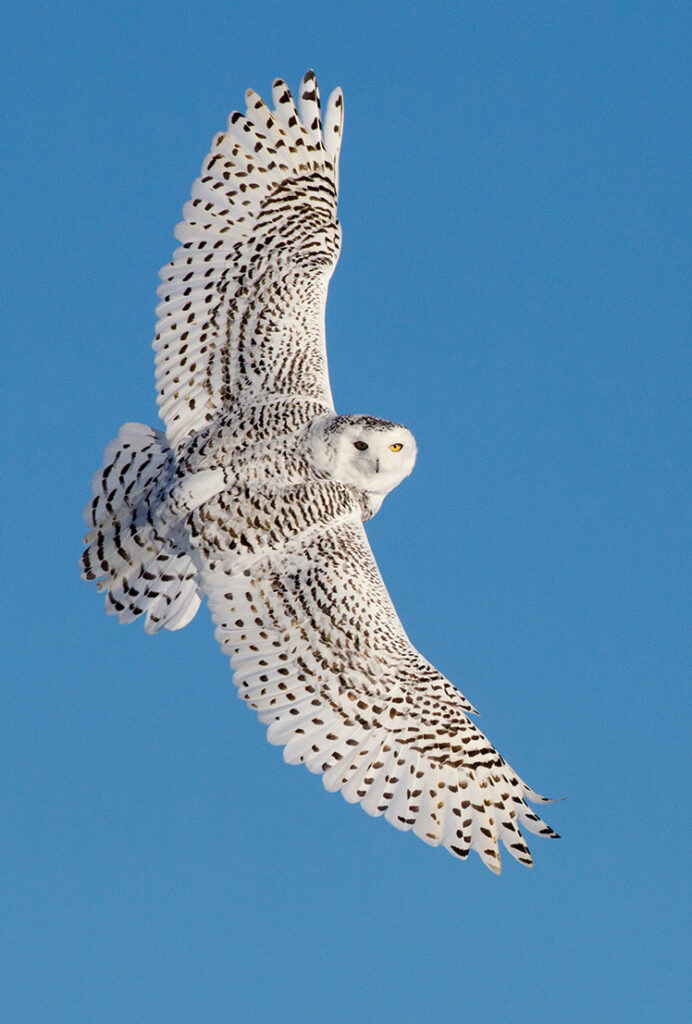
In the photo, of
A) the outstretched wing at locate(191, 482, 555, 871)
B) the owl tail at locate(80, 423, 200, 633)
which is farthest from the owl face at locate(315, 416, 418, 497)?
the owl tail at locate(80, 423, 200, 633)

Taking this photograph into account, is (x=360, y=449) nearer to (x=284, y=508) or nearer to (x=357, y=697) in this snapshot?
(x=284, y=508)

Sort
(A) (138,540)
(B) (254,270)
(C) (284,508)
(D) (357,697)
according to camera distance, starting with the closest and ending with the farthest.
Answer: (D) (357,697), (C) (284,508), (A) (138,540), (B) (254,270)

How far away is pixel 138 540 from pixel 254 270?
6.55 ft

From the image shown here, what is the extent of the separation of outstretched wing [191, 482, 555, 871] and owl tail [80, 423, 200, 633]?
24.5 inches

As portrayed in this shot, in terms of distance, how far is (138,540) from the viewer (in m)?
9.77

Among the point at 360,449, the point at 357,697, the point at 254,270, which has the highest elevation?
the point at 254,270

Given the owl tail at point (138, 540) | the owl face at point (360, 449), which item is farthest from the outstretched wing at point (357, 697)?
the owl tail at point (138, 540)

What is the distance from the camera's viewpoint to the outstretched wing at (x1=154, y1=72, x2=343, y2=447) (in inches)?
393

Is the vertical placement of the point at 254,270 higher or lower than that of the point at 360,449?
higher

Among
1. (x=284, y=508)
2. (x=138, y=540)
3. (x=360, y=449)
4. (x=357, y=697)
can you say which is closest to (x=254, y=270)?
(x=360, y=449)

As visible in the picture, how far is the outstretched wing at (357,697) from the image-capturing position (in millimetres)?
8719

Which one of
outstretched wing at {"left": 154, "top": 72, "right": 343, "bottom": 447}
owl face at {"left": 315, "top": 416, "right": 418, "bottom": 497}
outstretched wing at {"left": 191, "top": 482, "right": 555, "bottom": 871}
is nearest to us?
outstretched wing at {"left": 191, "top": 482, "right": 555, "bottom": 871}

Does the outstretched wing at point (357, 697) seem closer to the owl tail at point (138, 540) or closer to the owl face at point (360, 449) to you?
the owl face at point (360, 449)

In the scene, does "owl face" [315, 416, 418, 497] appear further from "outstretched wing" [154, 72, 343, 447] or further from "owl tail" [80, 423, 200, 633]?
"owl tail" [80, 423, 200, 633]
